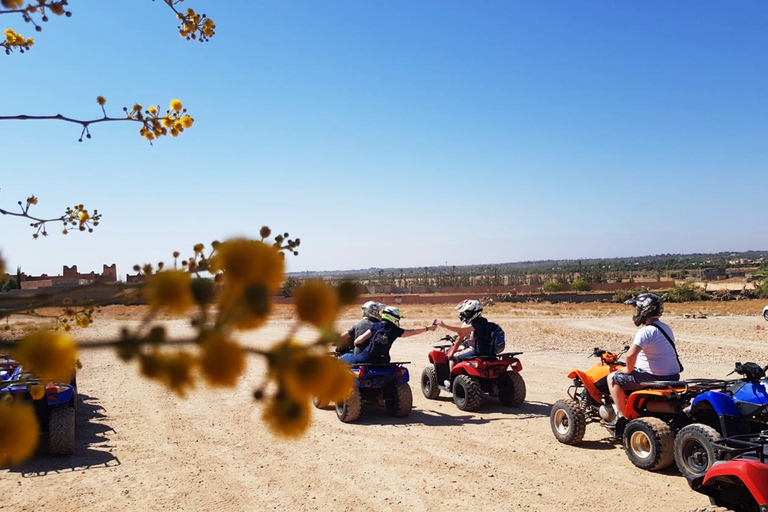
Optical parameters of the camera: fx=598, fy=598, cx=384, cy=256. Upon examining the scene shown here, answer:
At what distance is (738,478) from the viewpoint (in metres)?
4.57

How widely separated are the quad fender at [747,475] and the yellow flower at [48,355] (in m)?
4.94

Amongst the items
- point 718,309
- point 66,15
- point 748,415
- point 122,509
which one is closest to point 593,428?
point 748,415

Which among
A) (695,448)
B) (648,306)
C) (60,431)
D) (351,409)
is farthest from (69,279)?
(351,409)

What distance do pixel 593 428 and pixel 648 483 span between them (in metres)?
2.34

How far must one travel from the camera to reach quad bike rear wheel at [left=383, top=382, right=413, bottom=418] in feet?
29.8

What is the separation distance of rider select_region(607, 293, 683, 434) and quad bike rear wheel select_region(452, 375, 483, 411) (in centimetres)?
285

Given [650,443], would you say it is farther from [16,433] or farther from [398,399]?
[16,433]

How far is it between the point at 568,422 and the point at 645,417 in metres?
1.16

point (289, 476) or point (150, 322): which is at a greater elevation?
point (150, 322)

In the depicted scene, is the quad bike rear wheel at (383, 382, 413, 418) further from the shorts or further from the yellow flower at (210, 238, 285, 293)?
the yellow flower at (210, 238, 285, 293)

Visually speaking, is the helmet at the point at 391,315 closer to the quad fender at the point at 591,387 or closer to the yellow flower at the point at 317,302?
the quad fender at the point at 591,387

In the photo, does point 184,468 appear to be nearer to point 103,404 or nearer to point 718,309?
point 103,404

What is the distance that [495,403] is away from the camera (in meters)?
10.2

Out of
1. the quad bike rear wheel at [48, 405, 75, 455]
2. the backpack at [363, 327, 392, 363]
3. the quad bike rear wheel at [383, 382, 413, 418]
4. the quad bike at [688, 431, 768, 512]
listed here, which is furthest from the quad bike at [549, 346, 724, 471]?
the quad bike rear wheel at [48, 405, 75, 455]
